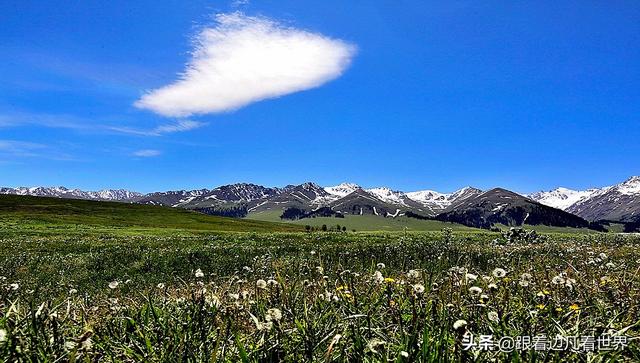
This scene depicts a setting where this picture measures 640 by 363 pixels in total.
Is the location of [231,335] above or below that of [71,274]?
above

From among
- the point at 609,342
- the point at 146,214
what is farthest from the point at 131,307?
the point at 146,214

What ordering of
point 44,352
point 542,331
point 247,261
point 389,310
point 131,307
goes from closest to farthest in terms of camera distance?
point 44,352 → point 542,331 → point 389,310 → point 131,307 → point 247,261

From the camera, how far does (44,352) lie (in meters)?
3.57

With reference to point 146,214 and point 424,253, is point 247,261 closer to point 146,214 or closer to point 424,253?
point 424,253

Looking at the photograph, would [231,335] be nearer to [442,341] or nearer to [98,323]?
[98,323]

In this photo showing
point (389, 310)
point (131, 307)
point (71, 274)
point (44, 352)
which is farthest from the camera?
point (71, 274)

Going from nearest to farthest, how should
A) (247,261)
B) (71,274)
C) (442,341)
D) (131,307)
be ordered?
(442,341) → (131,307) → (71,274) → (247,261)

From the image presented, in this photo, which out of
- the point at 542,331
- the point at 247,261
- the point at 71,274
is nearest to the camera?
the point at 542,331

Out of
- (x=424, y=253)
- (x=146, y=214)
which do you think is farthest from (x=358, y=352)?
(x=146, y=214)

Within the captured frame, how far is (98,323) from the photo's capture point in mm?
4973

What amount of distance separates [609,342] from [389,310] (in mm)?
2000

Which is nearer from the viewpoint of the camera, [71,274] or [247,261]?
[71,274]

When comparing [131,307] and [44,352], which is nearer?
[44,352]

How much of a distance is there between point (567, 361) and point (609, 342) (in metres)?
0.42
